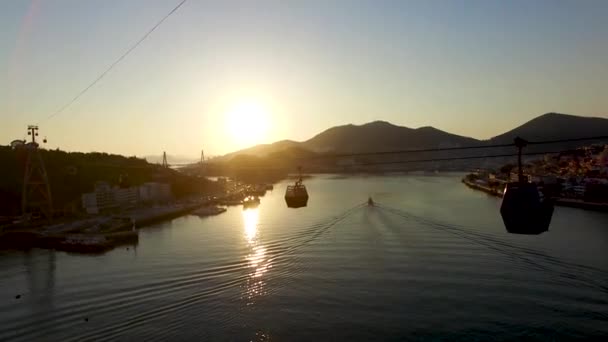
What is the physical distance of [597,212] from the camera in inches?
1558

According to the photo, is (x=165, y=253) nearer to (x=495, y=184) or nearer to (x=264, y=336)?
(x=264, y=336)

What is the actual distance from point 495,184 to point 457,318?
56.4 m

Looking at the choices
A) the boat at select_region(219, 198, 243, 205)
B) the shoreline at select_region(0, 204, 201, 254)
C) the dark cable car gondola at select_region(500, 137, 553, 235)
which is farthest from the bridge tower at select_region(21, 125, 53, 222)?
the dark cable car gondola at select_region(500, 137, 553, 235)

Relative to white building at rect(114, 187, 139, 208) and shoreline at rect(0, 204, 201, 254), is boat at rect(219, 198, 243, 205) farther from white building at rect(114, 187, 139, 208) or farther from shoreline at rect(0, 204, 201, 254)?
shoreline at rect(0, 204, 201, 254)

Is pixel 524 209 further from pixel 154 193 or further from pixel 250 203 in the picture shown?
pixel 154 193

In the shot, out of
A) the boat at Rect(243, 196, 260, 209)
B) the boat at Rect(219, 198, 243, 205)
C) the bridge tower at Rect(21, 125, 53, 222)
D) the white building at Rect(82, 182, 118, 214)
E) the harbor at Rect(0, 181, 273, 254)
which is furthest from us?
the boat at Rect(219, 198, 243, 205)

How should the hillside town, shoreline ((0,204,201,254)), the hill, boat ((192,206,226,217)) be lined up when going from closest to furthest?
shoreline ((0,204,201,254)) < the hill < the hillside town < boat ((192,206,226,217))

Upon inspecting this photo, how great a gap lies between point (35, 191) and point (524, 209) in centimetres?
4451

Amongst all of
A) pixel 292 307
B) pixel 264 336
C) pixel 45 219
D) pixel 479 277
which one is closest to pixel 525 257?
pixel 479 277

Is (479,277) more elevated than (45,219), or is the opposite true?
(45,219)

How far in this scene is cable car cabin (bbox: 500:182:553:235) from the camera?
38.8 feet

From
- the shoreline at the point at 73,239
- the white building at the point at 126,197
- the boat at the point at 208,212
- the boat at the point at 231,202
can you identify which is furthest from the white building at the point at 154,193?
the shoreline at the point at 73,239

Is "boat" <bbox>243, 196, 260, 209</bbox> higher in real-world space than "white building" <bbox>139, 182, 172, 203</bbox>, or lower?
lower

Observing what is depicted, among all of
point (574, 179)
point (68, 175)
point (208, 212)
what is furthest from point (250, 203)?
point (574, 179)
